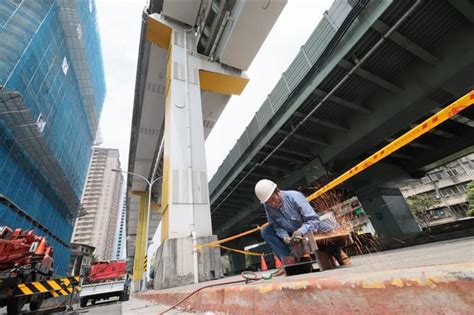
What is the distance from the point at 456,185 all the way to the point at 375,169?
93.1 feet

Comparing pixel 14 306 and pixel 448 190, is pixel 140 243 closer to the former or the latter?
pixel 14 306

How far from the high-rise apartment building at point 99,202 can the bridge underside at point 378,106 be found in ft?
277

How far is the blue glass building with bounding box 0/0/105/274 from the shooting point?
11.8m

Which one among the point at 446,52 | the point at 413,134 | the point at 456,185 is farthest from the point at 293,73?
the point at 456,185

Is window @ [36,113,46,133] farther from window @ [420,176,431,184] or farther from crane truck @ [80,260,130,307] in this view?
window @ [420,176,431,184]

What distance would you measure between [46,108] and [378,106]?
758 inches

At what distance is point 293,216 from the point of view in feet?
7.76

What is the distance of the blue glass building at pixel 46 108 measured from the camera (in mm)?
11844

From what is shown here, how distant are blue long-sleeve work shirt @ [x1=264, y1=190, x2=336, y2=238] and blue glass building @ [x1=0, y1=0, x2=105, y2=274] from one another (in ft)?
47.2

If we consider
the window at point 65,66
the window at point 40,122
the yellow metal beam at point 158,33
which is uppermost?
the window at point 65,66

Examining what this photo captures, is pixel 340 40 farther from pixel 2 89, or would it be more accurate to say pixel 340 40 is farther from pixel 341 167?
pixel 2 89

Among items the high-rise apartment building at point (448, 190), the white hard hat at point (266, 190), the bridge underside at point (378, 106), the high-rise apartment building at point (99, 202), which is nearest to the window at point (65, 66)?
the bridge underside at point (378, 106)

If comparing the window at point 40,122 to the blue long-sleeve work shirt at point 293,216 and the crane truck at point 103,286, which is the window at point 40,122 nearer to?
the crane truck at point 103,286

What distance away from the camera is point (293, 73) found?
6.05 m
